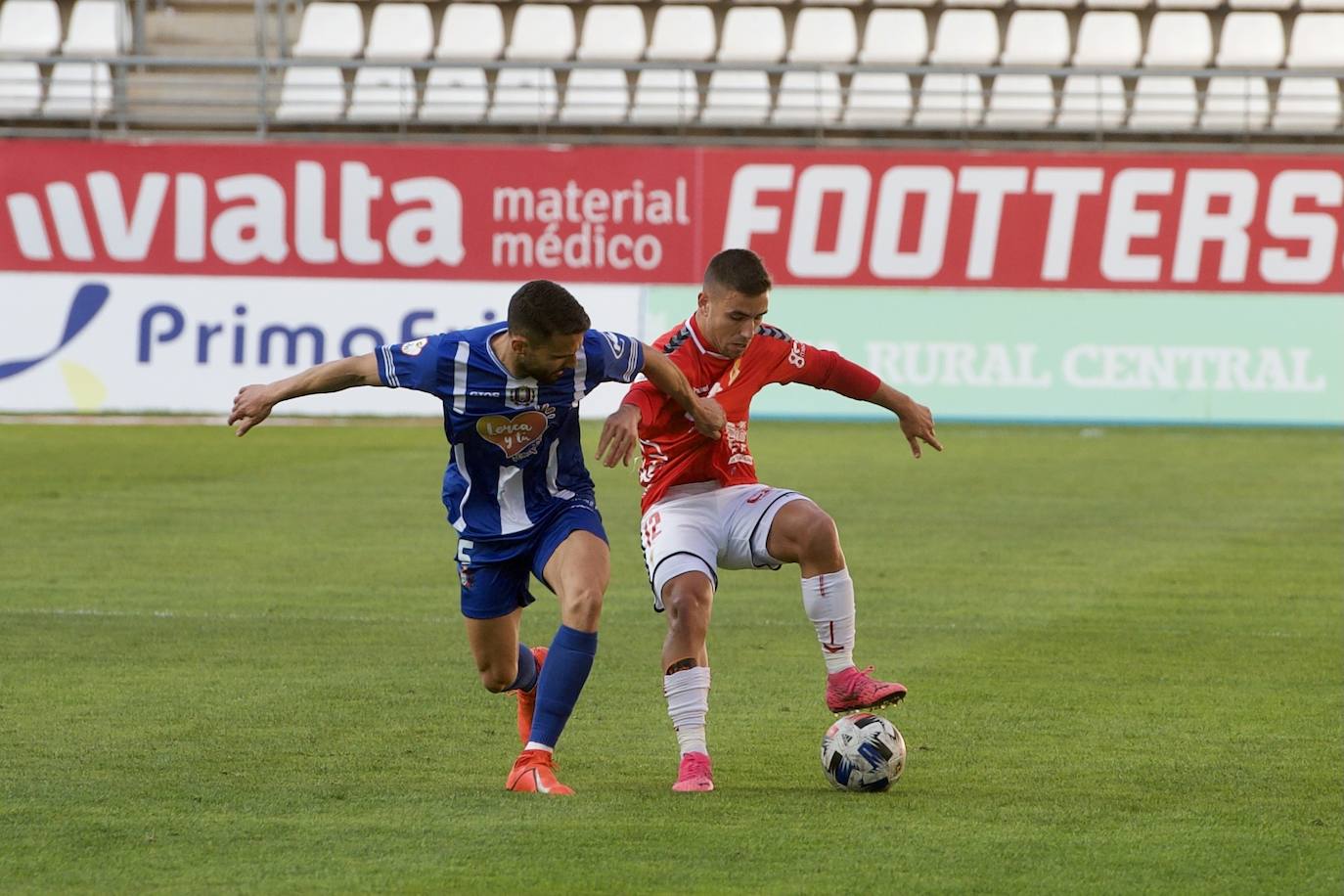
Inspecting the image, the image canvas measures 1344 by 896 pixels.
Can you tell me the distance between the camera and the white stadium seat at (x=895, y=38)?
27.2 meters

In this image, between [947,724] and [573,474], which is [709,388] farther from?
[947,724]

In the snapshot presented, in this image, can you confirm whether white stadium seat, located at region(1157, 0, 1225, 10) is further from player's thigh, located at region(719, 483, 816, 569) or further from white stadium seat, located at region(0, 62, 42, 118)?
player's thigh, located at region(719, 483, 816, 569)

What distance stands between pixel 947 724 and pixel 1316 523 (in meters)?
7.68

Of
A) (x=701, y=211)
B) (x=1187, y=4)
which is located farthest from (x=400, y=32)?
(x=1187, y=4)

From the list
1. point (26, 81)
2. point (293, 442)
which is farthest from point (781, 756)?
point (26, 81)

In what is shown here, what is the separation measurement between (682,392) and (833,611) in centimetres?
84

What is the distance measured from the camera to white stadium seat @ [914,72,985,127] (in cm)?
2480

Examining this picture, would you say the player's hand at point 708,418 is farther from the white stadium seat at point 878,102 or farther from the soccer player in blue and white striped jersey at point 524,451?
the white stadium seat at point 878,102

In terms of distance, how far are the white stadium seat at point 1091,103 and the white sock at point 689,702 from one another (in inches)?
781

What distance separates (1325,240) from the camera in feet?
71.3

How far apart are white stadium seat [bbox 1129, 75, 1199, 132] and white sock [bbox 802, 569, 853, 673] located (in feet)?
63.9

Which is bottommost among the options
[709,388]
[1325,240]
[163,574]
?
[163,574]

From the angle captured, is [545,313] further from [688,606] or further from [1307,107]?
[1307,107]

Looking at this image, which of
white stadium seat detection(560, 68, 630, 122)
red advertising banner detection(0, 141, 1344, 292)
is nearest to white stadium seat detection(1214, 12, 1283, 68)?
red advertising banner detection(0, 141, 1344, 292)
